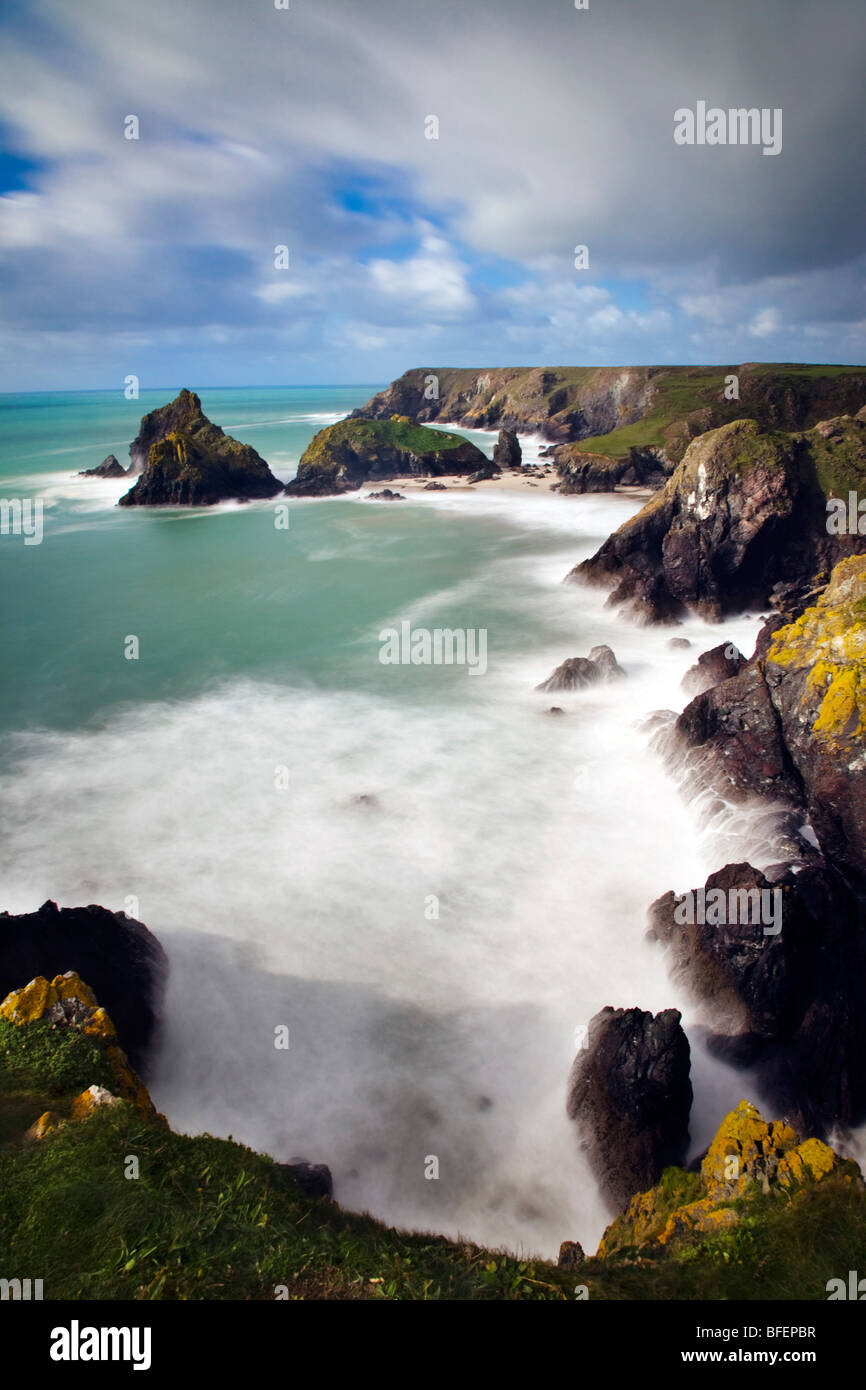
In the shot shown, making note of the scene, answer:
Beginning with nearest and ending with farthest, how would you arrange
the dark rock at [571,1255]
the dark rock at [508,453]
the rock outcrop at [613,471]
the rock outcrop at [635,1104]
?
the dark rock at [571,1255] → the rock outcrop at [635,1104] → the rock outcrop at [613,471] → the dark rock at [508,453]

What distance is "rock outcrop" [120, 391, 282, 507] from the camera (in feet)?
225

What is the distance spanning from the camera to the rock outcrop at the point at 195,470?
68438 millimetres

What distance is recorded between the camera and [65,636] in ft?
109

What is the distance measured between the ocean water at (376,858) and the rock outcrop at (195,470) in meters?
36.1

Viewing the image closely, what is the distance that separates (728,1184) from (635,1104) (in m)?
2.43

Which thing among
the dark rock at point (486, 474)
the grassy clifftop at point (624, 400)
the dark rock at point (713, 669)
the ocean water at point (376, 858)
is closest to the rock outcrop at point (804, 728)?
the ocean water at point (376, 858)

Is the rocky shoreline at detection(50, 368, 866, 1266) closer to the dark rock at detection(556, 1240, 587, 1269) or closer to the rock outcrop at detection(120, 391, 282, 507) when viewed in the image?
the dark rock at detection(556, 1240, 587, 1269)

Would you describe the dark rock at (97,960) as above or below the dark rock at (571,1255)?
above

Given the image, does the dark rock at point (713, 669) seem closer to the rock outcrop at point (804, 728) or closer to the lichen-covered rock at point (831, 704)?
the rock outcrop at point (804, 728)

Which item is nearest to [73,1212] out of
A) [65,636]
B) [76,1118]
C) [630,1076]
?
[76,1118]

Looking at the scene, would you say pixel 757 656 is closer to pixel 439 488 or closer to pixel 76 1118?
pixel 76 1118

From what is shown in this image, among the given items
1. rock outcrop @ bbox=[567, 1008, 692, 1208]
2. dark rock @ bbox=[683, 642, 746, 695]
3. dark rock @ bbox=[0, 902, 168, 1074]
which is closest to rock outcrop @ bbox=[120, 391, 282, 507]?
dark rock @ bbox=[683, 642, 746, 695]

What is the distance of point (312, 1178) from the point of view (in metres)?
8.90

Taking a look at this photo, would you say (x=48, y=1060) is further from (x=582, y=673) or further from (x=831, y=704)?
(x=582, y=673)
